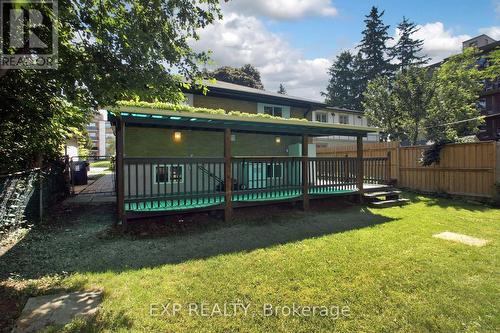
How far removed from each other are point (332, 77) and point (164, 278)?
161 ft

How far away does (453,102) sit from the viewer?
17.3 metres

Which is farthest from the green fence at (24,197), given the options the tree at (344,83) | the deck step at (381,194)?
the tree at (344,83)

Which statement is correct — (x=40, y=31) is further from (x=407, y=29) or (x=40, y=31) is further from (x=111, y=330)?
(x=407, y=29)

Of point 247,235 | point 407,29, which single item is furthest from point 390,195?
point 407,29

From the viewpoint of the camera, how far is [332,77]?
1855 inches

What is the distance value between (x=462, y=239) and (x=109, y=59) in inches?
310

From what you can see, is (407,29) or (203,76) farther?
(407,29)

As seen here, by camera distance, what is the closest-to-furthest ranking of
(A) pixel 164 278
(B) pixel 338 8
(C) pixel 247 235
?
(A) pixel 164 278
(C) pixel 247 235
(B) pixel 338 8

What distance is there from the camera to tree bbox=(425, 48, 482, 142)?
1677cm

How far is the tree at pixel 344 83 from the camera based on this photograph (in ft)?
145

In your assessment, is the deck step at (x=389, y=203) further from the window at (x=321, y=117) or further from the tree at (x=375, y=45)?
the tree at (x=375, y=45)

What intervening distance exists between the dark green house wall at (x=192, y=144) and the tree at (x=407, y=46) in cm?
3727

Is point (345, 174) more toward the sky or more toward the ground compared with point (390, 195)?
more toward the sky

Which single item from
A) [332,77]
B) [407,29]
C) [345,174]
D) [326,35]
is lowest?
[345,174]
